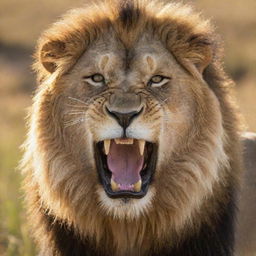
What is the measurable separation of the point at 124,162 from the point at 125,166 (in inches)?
0.9

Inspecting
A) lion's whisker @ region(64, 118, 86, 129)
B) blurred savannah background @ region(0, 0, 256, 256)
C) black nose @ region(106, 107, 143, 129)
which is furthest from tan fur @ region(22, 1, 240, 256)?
blurred savannah background @ region(0, 0, 256, 256)

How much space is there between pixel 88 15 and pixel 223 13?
3094 cm

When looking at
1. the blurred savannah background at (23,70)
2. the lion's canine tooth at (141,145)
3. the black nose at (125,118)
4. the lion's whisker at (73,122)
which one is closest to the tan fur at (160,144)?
the lion's whisker at (73,122)

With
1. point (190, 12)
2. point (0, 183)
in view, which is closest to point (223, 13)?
point (0, 183)

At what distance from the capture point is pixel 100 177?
5551 millimetres

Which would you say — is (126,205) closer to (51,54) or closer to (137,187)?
(137,187)

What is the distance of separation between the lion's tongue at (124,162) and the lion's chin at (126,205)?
0.37 feet

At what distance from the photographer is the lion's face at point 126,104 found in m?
5.37

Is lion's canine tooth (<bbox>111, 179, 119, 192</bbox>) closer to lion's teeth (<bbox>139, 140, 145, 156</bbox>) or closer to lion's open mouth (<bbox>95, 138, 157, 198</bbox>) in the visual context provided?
lion's open mouth (<bbox>95, 138, 157, 198</bbox>)

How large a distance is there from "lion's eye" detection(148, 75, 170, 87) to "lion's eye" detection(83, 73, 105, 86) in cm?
28

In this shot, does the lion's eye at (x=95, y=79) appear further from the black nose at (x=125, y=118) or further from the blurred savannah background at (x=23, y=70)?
the blurred savannah background at (x=23, y=70)

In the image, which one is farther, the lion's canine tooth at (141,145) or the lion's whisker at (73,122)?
the lion's whisker at (73,122)

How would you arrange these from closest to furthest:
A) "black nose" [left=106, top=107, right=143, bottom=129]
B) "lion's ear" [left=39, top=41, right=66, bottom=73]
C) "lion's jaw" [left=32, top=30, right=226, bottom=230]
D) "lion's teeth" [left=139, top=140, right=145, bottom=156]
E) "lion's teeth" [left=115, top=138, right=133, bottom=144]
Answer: "black nose" [left=106, top=107, right=143, bottom=129]
"lion's teeth" [left=115, top=138, right=133, bottom=144]
"lion's teeth" [left=139, top=140, right=145, bottom=156]
"lion's jaw" [left=32, top=30, right=226, bottom=230]
"lion's ear" [left=39, top=41, right=66, bottom=73]

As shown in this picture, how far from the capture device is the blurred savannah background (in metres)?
7.76
